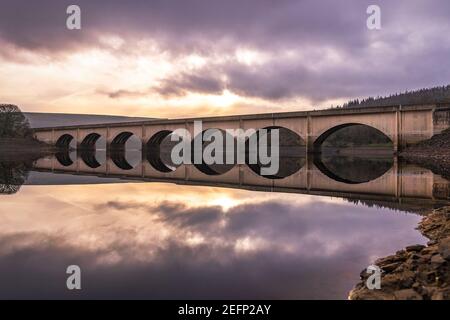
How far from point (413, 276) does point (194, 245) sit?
141 inches

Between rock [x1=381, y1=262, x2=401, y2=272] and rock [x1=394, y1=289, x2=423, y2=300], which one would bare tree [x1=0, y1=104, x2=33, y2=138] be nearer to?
rock [x1=381, y1=262, x2=401, y2=272]

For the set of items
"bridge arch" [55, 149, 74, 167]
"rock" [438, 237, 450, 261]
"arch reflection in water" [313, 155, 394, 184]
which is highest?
"bridge arch" [55, 149, 74, 167]

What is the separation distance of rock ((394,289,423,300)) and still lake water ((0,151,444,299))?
67cm

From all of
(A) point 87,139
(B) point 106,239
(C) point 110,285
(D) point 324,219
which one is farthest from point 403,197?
(A) point 87,139

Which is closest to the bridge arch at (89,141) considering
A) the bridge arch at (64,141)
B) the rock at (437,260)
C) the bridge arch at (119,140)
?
the bridge arch at (64,141)

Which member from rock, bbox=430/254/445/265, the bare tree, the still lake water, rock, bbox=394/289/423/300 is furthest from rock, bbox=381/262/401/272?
the bare tree

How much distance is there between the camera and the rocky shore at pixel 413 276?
13.4 feet

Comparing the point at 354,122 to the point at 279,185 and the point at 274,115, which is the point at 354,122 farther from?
the point at 279,185

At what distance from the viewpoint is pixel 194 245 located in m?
6.76

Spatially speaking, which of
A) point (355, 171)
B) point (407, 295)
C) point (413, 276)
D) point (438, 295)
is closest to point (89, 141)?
point (355, 171)

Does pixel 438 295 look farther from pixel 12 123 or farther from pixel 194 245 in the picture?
pixel 12 123

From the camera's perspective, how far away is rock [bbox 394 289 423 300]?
13.0 ft

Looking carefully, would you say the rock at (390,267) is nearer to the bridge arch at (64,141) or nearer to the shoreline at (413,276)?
the shoreline at (413,276)
